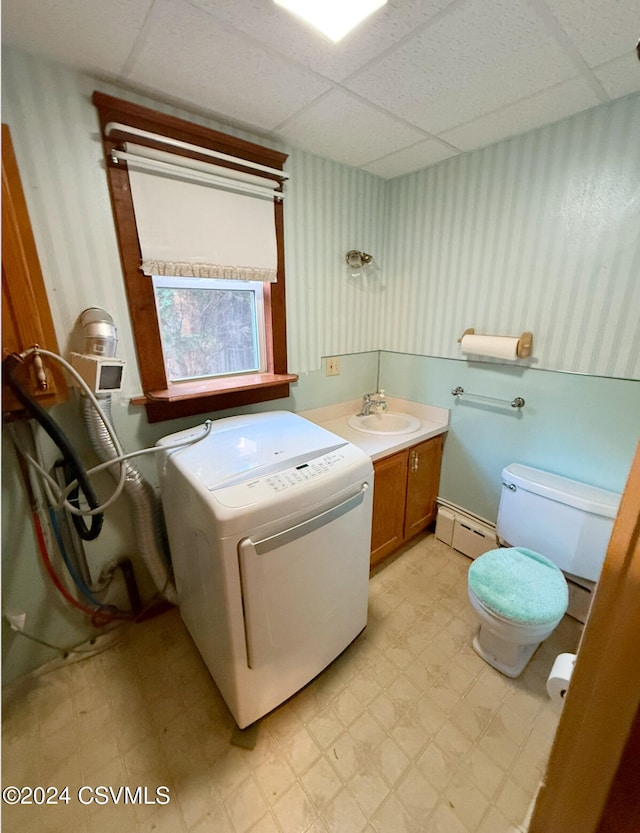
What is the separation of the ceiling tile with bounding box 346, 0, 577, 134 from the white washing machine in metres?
1.28

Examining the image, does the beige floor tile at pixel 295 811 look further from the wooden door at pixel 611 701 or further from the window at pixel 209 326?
the window at pixel 209 326

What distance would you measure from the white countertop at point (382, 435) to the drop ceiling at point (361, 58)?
140 centimetres

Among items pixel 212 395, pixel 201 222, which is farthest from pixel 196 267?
pixel 212 395

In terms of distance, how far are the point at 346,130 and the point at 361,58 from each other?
1.44 feet

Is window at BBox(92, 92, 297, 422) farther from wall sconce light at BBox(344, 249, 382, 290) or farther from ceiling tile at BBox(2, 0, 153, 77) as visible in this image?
wall sconce light at BBox(344, 249, 382, 290)

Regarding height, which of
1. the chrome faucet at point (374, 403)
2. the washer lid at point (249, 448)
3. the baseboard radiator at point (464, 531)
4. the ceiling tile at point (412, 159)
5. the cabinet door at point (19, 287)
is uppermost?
the ceiling tile at point (412, 159)

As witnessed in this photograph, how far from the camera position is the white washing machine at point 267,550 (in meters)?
0.99

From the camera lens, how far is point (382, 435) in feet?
6.08

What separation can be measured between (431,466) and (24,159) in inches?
87.8

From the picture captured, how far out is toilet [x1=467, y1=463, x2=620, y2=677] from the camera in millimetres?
1298

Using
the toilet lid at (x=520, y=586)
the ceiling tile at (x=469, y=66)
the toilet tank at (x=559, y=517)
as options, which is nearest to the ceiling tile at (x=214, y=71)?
the ceiling tile at (x=469, y=66)

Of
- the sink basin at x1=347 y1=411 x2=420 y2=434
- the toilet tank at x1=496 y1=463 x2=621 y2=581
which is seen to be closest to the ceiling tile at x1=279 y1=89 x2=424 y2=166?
the sink basin at x1=347 y1=411 x2=420 y2=434

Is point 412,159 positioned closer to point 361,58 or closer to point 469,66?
point 469,66

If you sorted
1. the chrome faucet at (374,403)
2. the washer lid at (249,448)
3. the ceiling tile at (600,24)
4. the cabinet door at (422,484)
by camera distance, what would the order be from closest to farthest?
the ceiling tile at (600,24), the washer lid at (249,448), the cabinet door at (422,484), the chrome faucet at (374,403)
